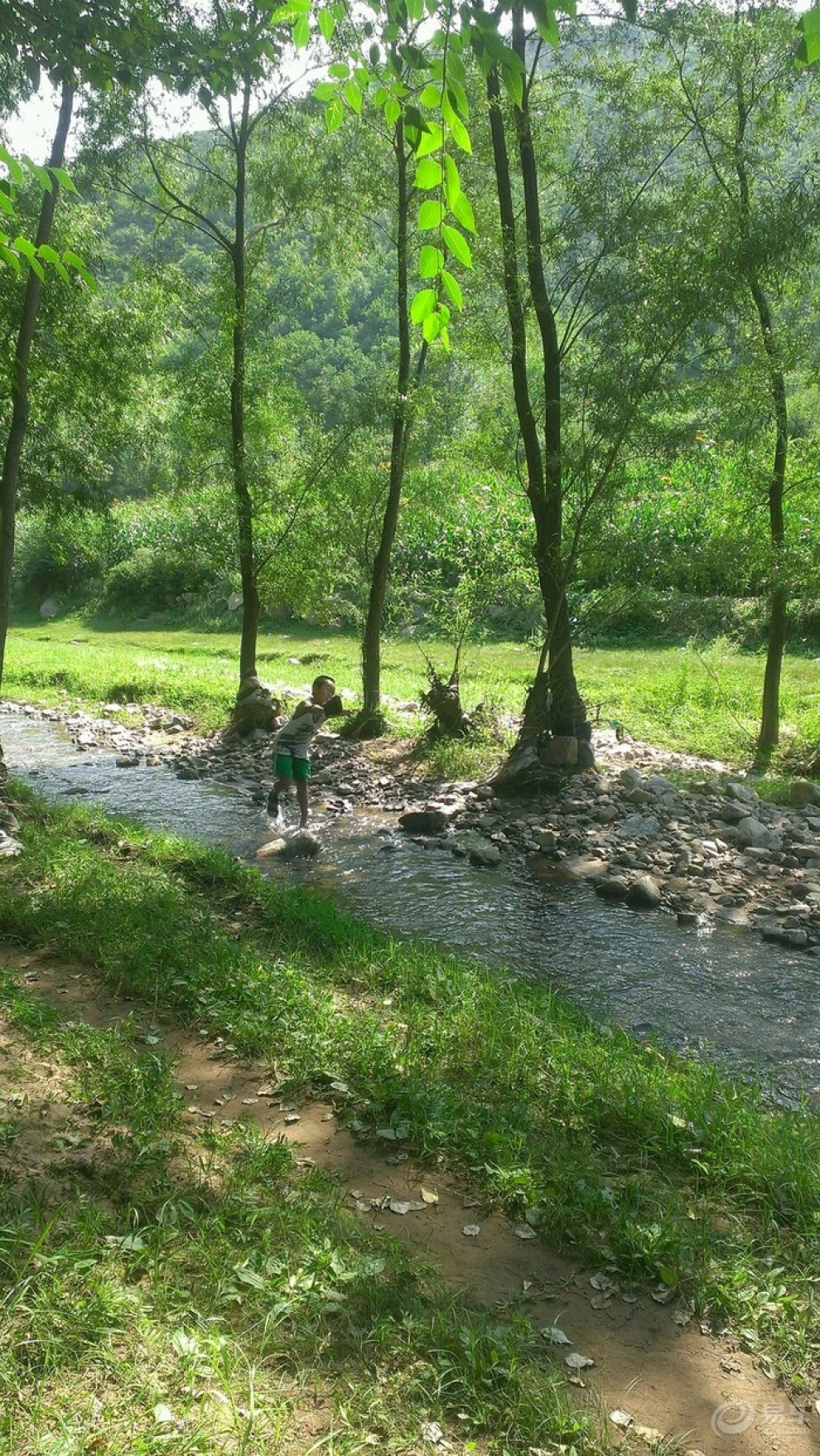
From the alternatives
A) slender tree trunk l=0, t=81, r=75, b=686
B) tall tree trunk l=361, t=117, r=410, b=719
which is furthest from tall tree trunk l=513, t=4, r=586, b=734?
slender tree trunk l=0, t=81, r=75, b=686

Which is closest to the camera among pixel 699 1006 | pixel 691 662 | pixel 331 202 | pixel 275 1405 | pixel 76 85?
pixel 275 1405

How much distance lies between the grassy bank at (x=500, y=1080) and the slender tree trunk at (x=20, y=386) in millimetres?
3577

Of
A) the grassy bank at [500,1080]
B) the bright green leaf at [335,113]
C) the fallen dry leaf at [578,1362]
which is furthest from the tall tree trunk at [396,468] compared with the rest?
the fallen dry leaf at [578,1362]

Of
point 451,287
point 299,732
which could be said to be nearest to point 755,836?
point 299,732

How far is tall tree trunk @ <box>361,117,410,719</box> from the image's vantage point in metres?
13.3

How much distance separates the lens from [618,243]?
36.0 feet

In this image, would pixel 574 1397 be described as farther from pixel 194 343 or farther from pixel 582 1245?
pixel 194 343

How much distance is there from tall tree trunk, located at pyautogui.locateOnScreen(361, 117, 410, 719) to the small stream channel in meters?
3.75

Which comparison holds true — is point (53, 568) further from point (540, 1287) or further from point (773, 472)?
point (540, 1287)

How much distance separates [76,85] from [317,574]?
11.1 metres

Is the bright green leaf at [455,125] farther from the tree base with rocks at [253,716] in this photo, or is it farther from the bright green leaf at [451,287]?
the tree base with rocks at [253,716]

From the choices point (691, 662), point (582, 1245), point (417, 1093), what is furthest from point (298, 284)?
point (582, 1245)

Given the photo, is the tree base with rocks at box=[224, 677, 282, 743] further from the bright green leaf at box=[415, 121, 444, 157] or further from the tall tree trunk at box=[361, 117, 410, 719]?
the bright green leaf at box=[415, 121, 444, 157]

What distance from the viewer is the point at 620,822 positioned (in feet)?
35.3
